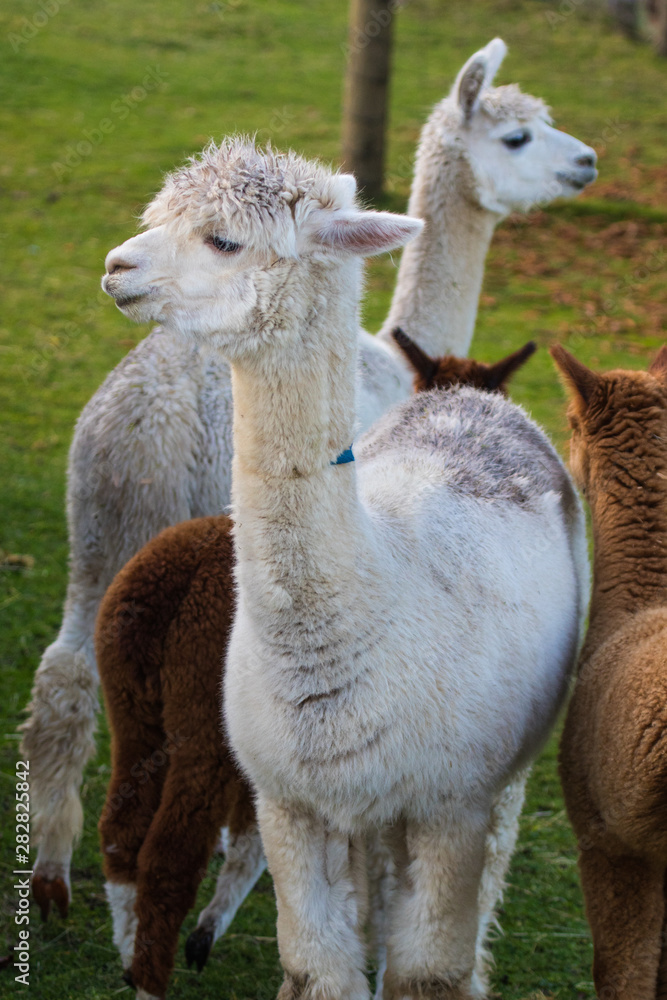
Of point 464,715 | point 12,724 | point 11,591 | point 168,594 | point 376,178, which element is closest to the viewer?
point 464,715

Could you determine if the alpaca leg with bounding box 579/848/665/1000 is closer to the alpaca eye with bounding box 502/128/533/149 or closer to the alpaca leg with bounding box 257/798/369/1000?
the alpaca leg with bounding box 257/798/369/1000

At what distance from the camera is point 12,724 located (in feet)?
14.1

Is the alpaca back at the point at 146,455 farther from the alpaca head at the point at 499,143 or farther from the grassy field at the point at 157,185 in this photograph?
the alpaca head at the point at 499,143

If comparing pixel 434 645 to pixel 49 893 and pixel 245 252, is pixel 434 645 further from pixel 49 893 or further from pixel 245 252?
pixel 49 893

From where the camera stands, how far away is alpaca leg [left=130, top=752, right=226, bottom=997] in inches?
111

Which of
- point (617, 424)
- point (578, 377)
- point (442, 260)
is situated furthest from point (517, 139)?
point (617, 424)

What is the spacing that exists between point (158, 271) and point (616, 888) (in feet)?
5.70

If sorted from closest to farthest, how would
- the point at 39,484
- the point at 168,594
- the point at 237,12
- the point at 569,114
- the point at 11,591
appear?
the point at 168,594, the point at 11,591, the point at 39,484, the point at 569,114, the point at 237,12

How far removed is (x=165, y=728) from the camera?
2977 mm

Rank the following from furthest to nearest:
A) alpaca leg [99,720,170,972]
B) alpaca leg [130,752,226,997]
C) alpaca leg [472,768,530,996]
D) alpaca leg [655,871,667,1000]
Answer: alpaca leg [472,768,530,996] → alpaca leg [99,720,170,972] → alpaca leg [130,752,226,997] → alpaca leg [655,871,667,1000]

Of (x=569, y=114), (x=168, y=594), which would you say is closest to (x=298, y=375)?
(x=168, y=594)

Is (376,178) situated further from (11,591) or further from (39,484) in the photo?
(11,591)

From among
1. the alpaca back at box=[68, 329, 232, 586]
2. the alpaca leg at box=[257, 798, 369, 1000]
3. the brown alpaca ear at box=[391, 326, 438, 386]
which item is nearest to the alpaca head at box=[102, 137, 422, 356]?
the alpaca leg at box=[257, 798, 369, 1000]

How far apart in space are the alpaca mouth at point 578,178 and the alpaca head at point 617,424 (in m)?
1.95
